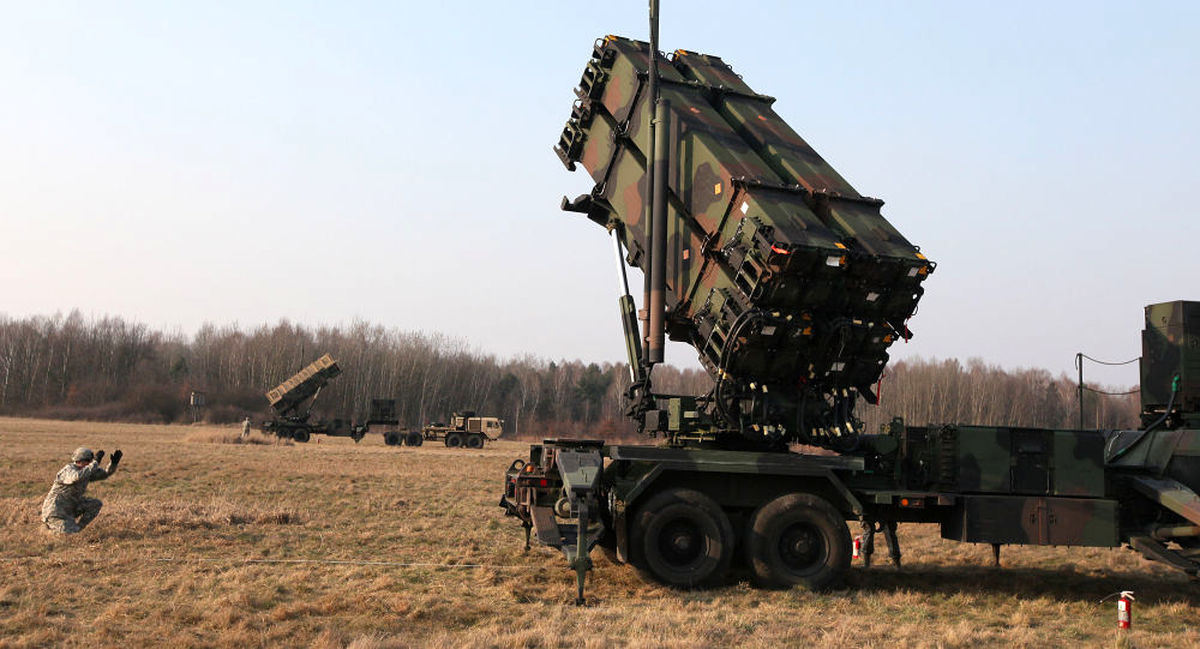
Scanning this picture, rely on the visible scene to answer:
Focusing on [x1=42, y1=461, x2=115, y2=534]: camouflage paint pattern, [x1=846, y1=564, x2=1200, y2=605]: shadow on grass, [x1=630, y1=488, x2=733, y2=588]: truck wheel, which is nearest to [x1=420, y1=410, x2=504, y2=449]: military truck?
[x1=42, y1=461, x2=115, y2=534]: camouflage paint pattern

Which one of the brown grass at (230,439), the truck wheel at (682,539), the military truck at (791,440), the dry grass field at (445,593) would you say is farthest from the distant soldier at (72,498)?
the brown grass at (230,439)

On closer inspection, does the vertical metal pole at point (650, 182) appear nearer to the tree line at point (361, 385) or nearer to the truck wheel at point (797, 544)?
the truck wheel at point (797, 544)

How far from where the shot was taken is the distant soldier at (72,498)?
10953 mm

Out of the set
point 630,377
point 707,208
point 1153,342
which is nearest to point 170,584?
point 630,377

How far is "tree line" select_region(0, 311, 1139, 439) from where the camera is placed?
6856cm

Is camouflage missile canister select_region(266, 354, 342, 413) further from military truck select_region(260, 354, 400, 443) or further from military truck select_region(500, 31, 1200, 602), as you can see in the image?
military truck select_region(500, 31, 1200, 602)

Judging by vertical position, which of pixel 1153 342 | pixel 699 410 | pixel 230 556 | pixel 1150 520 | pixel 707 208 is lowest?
pixel 230 556

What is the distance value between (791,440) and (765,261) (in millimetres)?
2240

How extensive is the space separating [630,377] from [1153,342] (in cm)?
637

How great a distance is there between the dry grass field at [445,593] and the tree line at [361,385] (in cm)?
4590

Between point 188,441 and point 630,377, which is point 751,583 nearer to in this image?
point 630,377

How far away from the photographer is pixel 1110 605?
9.67 m

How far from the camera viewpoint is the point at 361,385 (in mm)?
76688

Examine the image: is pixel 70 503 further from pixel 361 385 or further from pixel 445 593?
pixel 361 385
